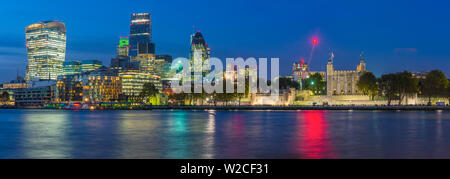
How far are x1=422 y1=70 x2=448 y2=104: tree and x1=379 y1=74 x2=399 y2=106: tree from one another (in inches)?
334

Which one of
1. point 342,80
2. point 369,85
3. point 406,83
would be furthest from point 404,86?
point 342,80

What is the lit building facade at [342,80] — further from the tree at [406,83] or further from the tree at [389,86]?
the tree at [406,83]

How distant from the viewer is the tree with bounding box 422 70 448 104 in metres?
120

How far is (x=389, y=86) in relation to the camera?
404 ft

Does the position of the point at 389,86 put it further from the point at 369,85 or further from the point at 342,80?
→ the point at 342,80

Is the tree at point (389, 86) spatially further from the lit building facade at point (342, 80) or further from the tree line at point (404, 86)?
the lit building facade at point (342, 80)

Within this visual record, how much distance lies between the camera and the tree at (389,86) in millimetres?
119000

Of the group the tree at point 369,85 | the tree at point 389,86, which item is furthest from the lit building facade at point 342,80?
the tree at point 389,86

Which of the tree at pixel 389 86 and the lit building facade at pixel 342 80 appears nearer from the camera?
the tree at pixel 389 86

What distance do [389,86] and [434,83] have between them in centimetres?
1148

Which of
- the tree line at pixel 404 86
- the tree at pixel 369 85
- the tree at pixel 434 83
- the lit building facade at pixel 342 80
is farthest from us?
the lit building facade at pixel 342 80

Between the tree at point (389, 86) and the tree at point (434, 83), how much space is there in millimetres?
8495

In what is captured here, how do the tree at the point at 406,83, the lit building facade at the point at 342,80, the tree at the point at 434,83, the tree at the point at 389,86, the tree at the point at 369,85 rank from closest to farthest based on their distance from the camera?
the tree at the point at 406,83 < the tree at the point at 389,86 < the tree at the point at 434,83 < the tree at the point at 369,85 < the lit building facade at the point at 342,80

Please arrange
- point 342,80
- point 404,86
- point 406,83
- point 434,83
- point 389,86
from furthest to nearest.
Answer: point 342,80 → point 389,86 → point 434,83 → point 404,86 → point 406,83
